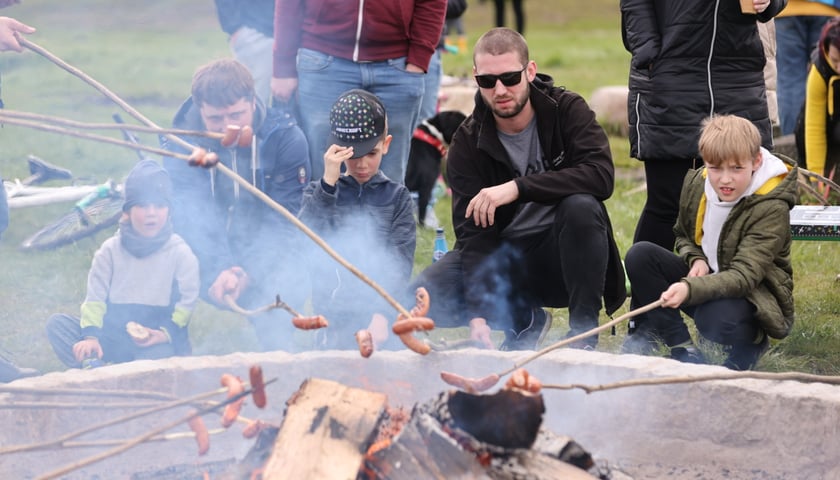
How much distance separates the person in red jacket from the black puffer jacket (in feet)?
3.23

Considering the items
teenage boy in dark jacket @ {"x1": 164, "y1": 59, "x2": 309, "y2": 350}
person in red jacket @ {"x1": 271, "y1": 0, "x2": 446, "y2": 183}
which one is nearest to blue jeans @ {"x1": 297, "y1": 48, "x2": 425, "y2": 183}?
person in red jacket @ {"x1": 271, "y1": 0, "x2": 446, "y2": 183}

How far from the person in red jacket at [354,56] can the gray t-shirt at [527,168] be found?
77 centimetres

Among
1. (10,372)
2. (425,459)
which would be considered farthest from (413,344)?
(10,372)

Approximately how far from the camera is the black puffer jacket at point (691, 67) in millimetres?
4426

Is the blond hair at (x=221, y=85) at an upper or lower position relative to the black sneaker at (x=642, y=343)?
upper

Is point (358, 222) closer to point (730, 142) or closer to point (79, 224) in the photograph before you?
point (730, 142)

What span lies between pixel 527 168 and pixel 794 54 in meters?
3.80

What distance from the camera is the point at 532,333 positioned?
447cm

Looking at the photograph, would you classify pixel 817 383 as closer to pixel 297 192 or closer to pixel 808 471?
pixel 808 471

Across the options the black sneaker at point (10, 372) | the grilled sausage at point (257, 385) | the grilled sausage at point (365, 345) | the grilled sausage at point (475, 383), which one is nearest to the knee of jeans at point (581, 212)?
the grilled sausage at point (365, 345)

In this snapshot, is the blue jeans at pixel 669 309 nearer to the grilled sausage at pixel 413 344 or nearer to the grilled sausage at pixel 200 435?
the grilled sausage at pixel 413 344

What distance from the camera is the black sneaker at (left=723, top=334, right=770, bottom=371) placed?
3.91 metres

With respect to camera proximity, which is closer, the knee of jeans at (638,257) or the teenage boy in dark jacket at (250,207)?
the knee of jeans at (638,257)

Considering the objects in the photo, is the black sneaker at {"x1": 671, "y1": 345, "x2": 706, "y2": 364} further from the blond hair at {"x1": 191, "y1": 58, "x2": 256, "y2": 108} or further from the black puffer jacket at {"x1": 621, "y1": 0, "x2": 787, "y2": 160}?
the blond hair at {"x1": 191, "y1": 58, "x2": 256, "y2": 108}
